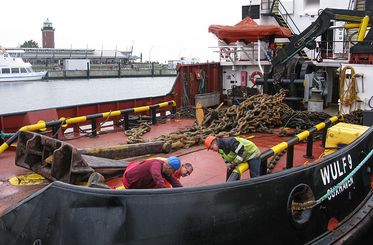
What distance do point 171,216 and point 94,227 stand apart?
0.55 m

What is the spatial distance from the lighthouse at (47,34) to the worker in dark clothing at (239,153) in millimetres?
125842

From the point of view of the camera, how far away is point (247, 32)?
1235cm

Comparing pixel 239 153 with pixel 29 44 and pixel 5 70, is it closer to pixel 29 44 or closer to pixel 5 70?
pixel 5 70

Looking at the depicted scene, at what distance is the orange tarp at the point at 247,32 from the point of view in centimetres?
1230

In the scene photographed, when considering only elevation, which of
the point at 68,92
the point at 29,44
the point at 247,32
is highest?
the point at 29,44

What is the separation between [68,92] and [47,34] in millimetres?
68028

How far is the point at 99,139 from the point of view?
8367 mm

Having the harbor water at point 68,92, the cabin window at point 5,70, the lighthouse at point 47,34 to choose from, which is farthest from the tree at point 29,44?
the cabin window at point 5,70

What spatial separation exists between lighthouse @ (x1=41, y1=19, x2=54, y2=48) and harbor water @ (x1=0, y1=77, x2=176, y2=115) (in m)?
46.5

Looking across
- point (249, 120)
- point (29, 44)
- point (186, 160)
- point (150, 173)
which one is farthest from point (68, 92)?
point (29, 44)

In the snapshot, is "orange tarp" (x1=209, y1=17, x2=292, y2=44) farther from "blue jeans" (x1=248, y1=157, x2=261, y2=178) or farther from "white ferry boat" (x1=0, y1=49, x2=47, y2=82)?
"white ferry boat" (x1=0, y1=49, x2=47, y2=82)

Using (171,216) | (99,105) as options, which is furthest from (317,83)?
(171,216)

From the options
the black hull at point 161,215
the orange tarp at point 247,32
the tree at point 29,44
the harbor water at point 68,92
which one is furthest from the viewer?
the tree at point 29,44

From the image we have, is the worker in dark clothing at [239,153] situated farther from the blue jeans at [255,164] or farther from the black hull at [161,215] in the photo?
the black hull at [161,215]
